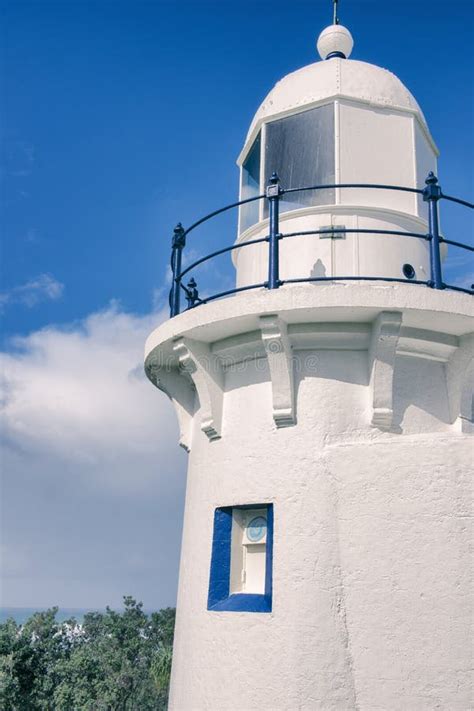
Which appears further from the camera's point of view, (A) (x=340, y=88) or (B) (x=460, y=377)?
(A) (x=340, y=88)

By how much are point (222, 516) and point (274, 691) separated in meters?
1.92

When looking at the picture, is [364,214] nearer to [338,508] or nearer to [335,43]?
[335,43]

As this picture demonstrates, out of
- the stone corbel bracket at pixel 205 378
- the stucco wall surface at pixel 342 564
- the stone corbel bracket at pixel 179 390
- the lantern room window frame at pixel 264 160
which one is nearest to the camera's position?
the stucco wall surface at pixel 342 564

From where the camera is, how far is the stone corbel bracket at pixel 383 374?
25.5 ft

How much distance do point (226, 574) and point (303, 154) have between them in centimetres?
539

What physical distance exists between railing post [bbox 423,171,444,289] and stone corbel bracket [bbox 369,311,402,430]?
0.74 meters

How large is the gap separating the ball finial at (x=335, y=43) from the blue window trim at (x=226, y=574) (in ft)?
22.6

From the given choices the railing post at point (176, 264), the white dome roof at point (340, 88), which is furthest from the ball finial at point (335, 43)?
the railing post at point (176, 264)

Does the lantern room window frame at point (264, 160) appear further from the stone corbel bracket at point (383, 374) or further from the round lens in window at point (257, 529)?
the round lens in window at point (257, 529)

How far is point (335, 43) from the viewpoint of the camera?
10875mm

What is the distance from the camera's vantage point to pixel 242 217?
10250mm

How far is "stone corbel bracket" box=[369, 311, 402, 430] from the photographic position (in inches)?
306

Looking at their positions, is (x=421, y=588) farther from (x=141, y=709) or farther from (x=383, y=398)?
(x=141, y=709)

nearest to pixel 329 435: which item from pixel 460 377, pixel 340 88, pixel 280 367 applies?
pixel 280 367
